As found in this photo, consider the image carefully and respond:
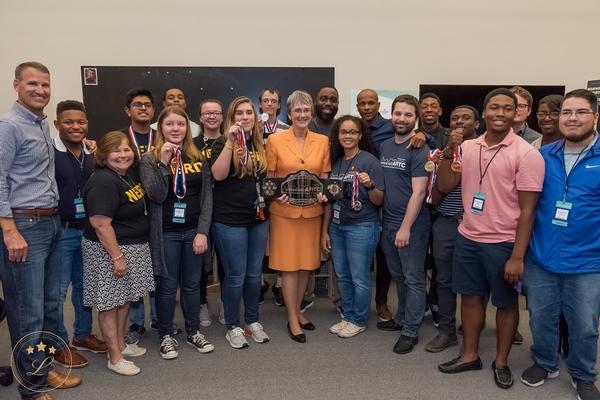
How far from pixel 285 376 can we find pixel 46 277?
4.87 ft

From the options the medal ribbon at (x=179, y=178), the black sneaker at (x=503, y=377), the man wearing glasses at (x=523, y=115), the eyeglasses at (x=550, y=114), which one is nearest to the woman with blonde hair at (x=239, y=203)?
the medal ribbon at (x=179, y=178)

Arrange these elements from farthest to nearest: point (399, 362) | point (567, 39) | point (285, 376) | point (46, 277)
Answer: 1. point (567, 39)
2. point (399, 362)
3. point (285, 376)
4. point (46, 277)

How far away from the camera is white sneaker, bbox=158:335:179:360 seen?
2.90 metres

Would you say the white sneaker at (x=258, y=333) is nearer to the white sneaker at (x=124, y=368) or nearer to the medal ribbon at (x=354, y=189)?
the white sneaker at (x=124, y=368)

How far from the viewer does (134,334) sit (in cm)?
314

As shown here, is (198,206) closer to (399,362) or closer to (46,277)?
(46,277)

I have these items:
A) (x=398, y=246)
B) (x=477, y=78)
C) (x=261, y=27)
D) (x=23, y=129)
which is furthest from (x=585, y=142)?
(x=261, y=27)

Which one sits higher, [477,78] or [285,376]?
[477,78]

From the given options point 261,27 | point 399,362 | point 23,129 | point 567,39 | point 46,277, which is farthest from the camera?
point 567,39

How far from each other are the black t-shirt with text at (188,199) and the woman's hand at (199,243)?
0.09 meters

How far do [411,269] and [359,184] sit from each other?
681 mm

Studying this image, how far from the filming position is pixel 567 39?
5578 millimetres

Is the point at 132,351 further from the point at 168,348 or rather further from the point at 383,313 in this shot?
the point at 383,313

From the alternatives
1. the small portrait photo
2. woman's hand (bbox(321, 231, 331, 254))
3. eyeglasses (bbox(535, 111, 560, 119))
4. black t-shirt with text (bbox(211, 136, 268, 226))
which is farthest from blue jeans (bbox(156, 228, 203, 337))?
the small portrait photo
